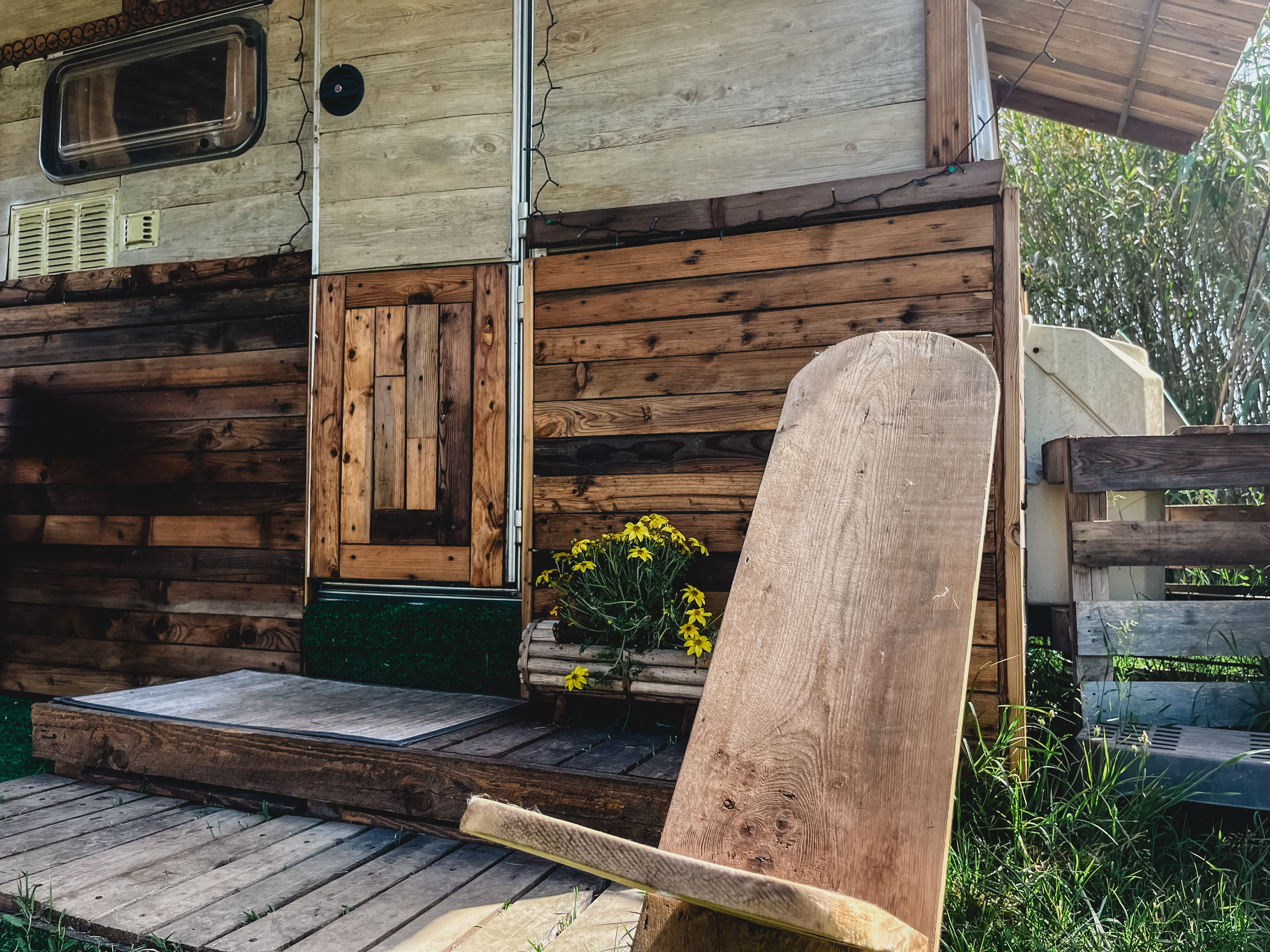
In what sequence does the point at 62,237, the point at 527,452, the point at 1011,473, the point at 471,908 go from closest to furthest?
the point at 471,908 < the point at 1011,473 < the point at 527,452 < the point at 62,237

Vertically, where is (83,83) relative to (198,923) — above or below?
above

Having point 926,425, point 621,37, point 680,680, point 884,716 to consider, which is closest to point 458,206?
point 621,37

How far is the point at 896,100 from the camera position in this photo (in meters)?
3.45

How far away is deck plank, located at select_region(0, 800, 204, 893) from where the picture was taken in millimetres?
2602

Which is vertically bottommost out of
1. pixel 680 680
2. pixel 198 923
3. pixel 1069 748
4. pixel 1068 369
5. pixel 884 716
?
pixel 198 923

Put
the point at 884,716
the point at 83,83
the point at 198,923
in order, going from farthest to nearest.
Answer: the point at 83,83
the point at 198,923
the point at 884,716

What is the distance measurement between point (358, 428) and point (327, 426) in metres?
0.18

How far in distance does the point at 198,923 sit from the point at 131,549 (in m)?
3.09

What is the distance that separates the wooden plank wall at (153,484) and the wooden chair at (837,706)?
3608 mm

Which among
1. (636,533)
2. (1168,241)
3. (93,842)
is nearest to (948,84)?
(636,533)

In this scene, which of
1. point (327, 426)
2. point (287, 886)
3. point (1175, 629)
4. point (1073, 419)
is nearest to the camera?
point (287, 886)

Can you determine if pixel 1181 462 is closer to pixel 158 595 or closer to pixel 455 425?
pixel 455 425

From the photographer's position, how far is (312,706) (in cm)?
365

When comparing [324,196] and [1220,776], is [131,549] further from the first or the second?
[1220,776]
